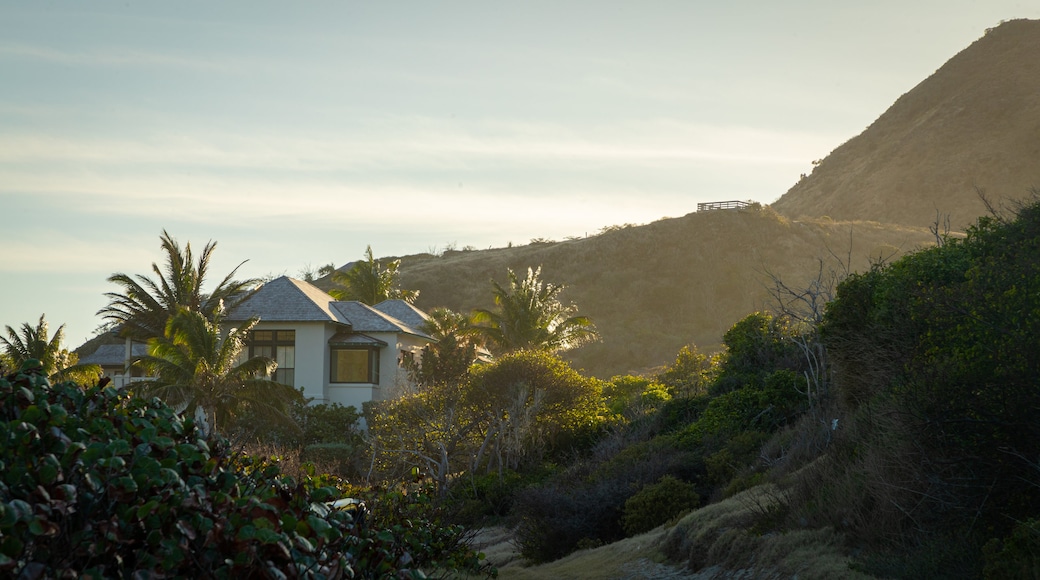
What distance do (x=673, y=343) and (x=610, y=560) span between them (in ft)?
187

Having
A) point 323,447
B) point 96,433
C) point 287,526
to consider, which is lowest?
point 323,447

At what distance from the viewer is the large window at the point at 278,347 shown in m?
39.9

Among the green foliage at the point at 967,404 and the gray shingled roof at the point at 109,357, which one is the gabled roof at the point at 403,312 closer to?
the gray shingled roof at the point at 109,357

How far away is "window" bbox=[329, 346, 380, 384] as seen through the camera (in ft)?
133

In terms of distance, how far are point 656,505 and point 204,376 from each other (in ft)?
60.1

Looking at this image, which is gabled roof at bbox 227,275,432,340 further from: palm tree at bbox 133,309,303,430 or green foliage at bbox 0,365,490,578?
green foliage at bbox 0,365,490,578

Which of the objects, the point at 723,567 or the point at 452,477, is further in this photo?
the point at 452,477

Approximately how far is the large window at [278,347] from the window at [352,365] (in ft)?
5.27

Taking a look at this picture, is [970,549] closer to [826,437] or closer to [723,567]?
[723,567]

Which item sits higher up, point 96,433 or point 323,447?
point 96,433

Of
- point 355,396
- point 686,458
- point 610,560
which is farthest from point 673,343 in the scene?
point 610,560

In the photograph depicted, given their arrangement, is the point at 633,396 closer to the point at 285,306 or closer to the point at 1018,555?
the point at 285,306

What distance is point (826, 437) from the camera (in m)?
15.2

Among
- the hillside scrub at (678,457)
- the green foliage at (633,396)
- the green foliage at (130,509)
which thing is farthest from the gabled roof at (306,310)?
the green foliage at (130,509)
